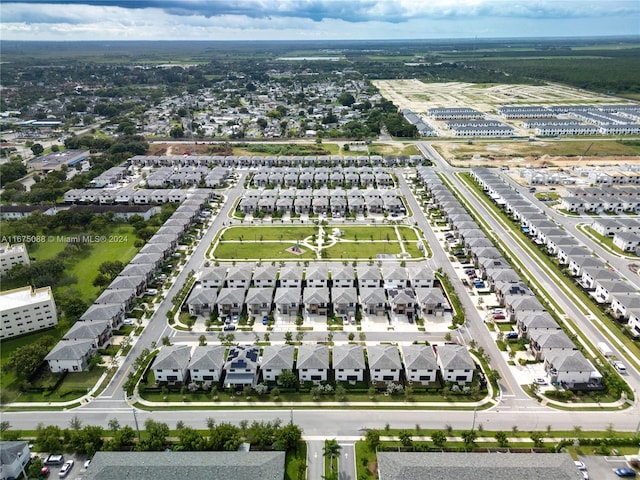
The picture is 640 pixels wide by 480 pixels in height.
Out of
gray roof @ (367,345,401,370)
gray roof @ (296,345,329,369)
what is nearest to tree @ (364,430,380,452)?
gray roof @ (367,345,401,370)

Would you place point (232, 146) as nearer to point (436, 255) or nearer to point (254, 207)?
point (254, 207)

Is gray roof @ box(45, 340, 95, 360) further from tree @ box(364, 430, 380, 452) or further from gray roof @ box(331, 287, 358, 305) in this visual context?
tree @ box(364, 430, 380, 452)

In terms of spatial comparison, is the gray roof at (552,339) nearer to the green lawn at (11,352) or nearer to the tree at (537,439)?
the tree at (537,439)

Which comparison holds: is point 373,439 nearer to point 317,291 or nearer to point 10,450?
point 317,291

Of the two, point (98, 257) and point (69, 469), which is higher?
point (98, 257)

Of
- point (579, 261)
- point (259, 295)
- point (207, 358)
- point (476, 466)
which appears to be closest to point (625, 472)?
point (476, 466)

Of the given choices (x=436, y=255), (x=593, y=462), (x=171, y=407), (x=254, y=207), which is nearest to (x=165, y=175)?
(x=254, y=207)

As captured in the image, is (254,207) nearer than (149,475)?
No

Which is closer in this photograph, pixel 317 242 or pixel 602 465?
pixel 602 465
